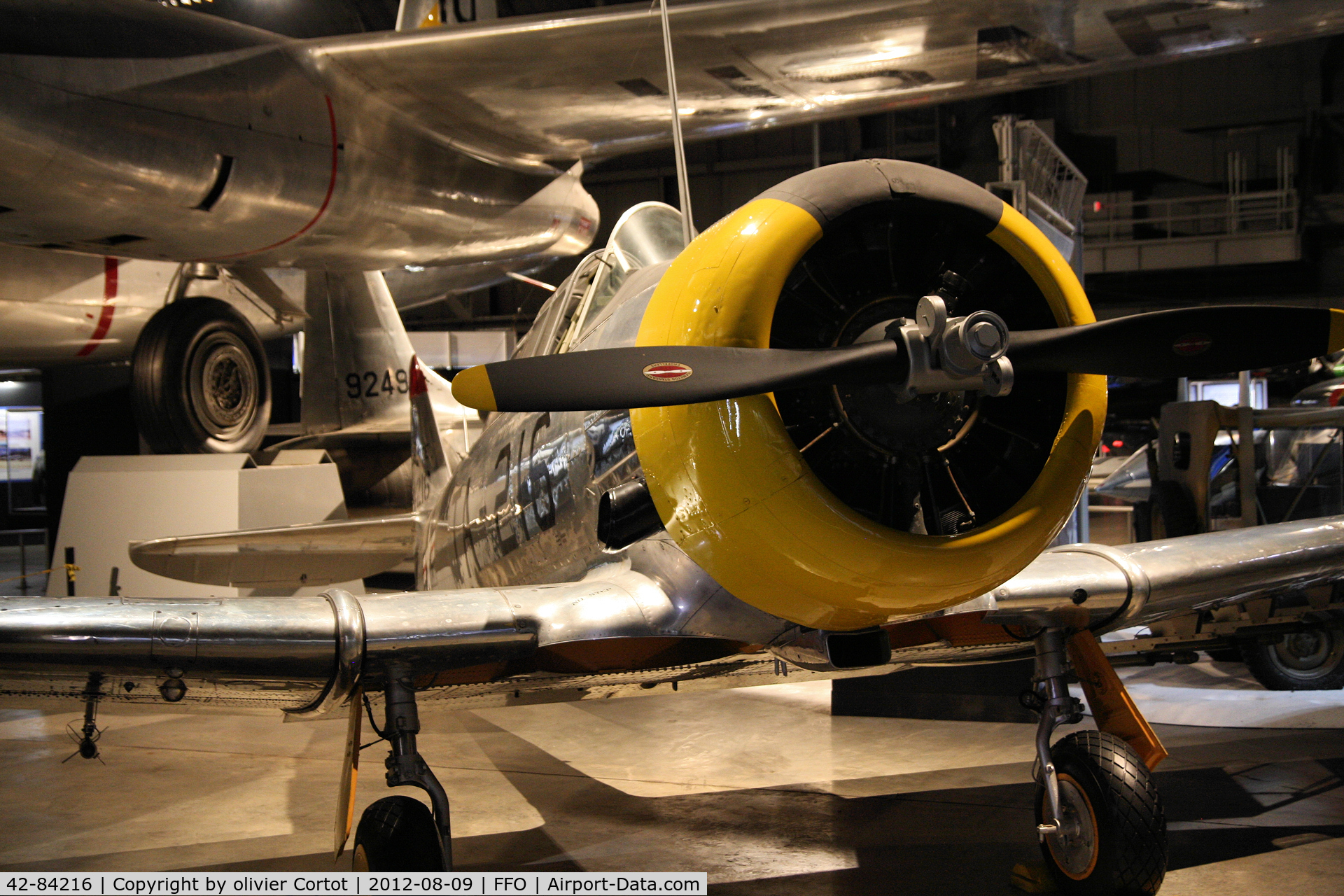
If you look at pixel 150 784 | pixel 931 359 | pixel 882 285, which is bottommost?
pixel 150 784

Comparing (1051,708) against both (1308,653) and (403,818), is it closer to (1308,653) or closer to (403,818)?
(403,818)

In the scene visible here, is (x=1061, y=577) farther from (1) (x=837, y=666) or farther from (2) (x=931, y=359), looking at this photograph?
(2) (x=931, y=359)

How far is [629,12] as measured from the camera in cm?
576

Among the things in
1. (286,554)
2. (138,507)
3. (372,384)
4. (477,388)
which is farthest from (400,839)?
(372,384)

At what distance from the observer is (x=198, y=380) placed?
7102 mm

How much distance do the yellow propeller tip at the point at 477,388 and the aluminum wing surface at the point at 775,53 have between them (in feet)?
13.4

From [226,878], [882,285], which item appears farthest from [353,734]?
[882,285]

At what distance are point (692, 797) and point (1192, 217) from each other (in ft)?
45.1

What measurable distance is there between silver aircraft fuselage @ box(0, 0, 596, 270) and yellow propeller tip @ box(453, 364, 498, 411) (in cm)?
380

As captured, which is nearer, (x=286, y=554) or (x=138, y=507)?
(x=286, y=554)

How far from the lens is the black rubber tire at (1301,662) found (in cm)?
568

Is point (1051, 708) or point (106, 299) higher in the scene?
point (106, 299)

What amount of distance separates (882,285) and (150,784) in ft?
13.9

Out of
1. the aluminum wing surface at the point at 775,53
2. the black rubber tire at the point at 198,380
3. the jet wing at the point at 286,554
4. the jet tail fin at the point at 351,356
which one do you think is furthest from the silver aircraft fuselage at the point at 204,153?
the jet wing at the point at 286,554
